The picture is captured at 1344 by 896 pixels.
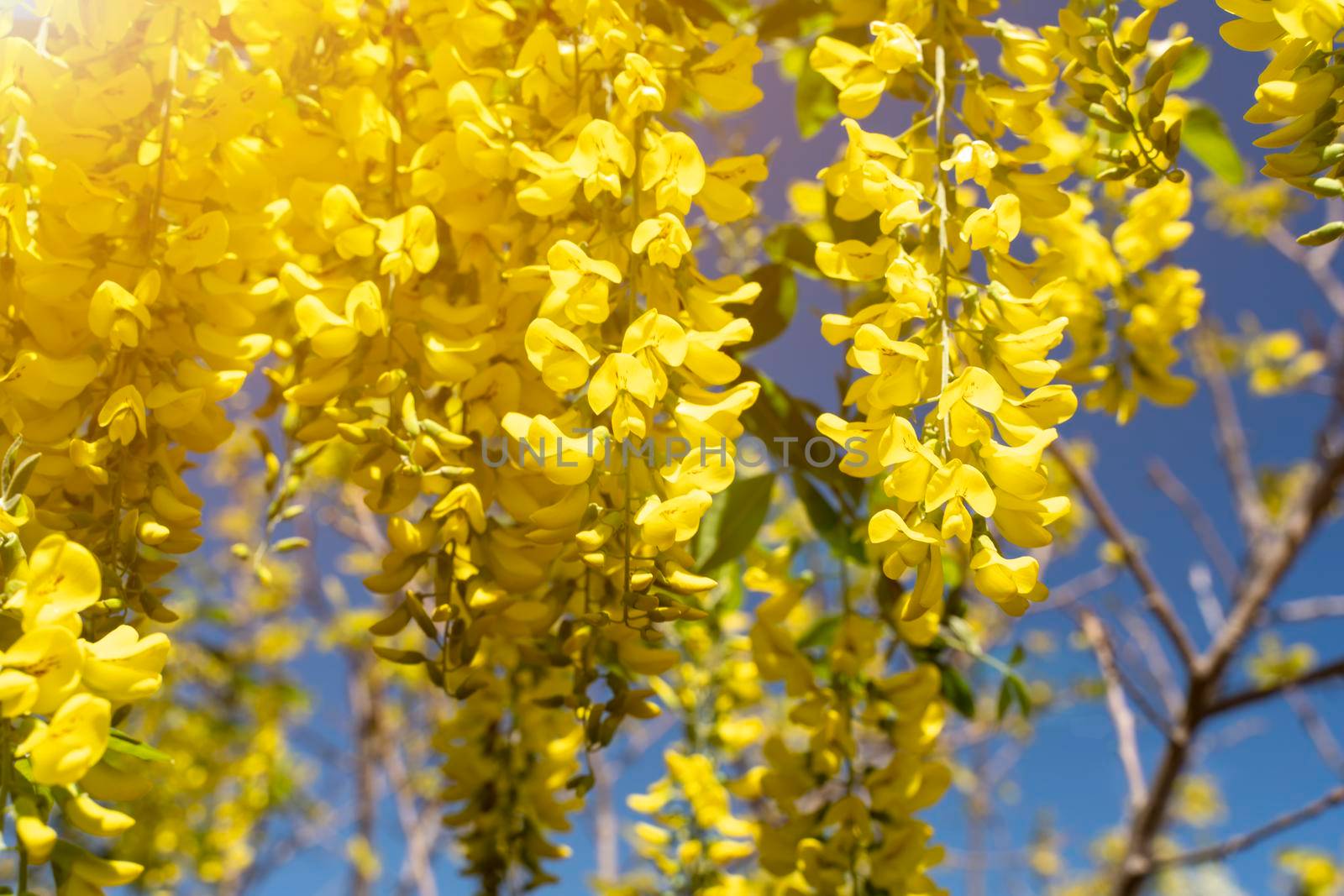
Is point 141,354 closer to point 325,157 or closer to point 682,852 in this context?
point 325,157

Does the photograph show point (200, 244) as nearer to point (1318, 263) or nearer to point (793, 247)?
point (793, 247)

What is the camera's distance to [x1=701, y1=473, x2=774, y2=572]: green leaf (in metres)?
→ 1.05

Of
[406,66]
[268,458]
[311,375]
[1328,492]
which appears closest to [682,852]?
[268,458]

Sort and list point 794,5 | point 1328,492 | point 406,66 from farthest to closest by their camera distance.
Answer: point 1328,492, point 794,5, point 406,66

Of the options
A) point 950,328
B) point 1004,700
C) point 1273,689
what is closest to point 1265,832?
point 1273,689

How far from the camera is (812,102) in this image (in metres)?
1.17

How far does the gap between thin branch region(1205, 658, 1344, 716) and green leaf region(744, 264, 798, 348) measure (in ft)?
4.70

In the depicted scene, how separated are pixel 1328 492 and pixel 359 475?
2150 millimetres

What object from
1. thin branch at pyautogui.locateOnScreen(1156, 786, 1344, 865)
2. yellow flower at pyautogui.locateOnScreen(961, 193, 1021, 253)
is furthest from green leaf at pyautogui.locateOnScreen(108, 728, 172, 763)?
thin branch at pyautogui.locateOnScreen(1156, 786, 1344, 865)

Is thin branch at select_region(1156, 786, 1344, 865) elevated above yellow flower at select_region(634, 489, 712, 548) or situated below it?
below

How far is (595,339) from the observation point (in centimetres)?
62

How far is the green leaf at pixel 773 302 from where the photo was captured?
106 cm

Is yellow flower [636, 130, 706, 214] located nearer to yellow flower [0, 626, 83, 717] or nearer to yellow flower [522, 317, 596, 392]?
yellow flower [522, 317, 596, 392]

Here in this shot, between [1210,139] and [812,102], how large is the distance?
1.53ft
